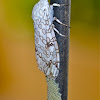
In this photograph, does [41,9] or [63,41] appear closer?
[63,41]

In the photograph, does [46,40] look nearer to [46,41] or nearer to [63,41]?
[46,41]

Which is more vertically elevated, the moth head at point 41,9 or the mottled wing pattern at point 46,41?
the moth head at point 41,9

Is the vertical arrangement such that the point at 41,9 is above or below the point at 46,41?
above

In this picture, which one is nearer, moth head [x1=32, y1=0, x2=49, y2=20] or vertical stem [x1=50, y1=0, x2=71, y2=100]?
vertical stem [x1=50, y1=0, x2=71, y2=100]

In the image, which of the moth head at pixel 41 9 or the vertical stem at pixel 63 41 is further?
the moth head at pixel 41 9

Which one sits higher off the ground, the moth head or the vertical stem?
the moth head

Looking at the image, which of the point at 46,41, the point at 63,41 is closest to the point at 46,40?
the point at 46,41

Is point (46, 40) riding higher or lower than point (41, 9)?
lower
